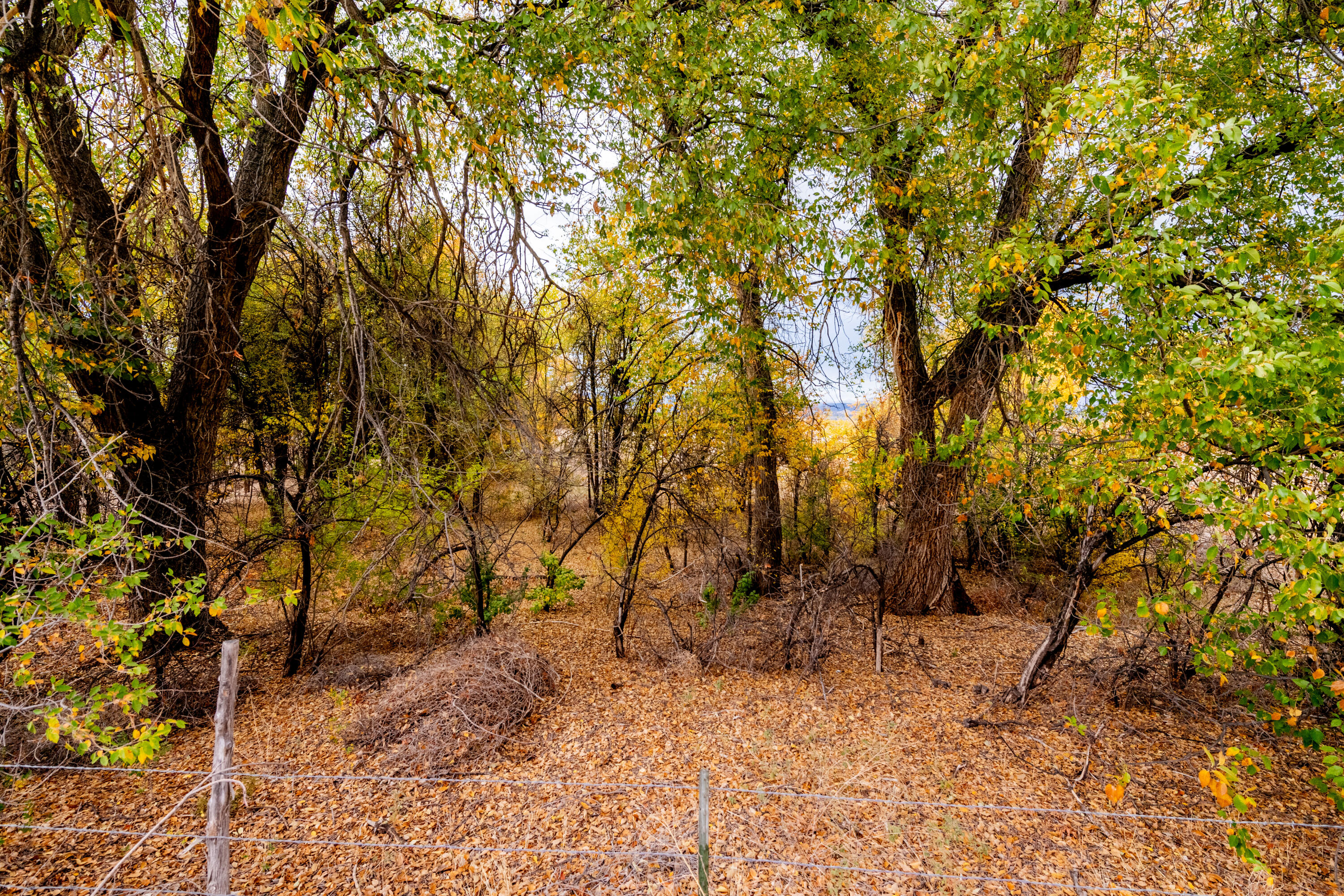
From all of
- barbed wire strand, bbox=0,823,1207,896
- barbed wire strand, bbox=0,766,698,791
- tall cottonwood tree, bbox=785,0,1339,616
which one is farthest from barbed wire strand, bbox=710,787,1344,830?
tall cottonwood tree, bbox=785,0,1339,616

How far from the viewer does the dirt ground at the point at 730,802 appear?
12.6 feet

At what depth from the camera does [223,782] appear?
10.0ft

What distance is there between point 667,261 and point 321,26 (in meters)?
3.50

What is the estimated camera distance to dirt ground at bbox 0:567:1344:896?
12.6 ft

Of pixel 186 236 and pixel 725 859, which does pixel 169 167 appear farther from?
pixel 725 859

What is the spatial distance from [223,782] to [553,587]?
5675 mm

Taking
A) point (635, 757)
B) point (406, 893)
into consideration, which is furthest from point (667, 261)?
point (406, 893)

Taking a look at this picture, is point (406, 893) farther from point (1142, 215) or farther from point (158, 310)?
point (1142, 215)

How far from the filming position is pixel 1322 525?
3836 mm

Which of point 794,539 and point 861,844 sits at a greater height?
point 794,539

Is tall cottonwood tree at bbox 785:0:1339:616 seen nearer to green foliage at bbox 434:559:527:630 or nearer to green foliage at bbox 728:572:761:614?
green foliage at bbox 728:572:761:614

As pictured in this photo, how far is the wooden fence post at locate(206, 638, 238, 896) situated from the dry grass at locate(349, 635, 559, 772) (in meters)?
1.89

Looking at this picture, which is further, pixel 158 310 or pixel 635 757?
pixel 158 310

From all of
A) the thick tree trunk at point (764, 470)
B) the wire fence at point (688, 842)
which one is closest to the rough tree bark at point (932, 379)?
the thick tree trunk at point (764, 470)
